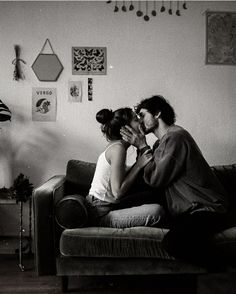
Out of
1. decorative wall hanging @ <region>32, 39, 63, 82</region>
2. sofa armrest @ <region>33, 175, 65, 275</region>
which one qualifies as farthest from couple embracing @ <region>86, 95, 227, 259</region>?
decorative wall hanging @ <region>32, 39, 63, 82</region>

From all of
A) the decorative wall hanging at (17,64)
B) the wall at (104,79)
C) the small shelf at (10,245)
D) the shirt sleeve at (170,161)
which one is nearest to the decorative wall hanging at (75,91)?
the wall at (104,79)

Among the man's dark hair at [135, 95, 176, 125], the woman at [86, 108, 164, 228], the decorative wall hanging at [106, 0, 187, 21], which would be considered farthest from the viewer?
the decorative wall hanging at [106, 0, 187, 21]

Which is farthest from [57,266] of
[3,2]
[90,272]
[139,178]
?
[3,2]

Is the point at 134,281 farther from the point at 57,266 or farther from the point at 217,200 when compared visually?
the point at 217,200

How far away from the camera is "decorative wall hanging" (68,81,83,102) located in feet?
12.1

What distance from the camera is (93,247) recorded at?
7.57ft

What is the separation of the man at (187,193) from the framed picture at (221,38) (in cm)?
153

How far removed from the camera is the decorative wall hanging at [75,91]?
368 cm

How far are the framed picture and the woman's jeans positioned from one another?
1.84 metres

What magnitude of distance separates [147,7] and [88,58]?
29.0 inches

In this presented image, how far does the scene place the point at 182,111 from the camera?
12.2 feet

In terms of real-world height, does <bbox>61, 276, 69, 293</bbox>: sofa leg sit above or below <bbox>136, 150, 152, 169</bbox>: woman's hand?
below

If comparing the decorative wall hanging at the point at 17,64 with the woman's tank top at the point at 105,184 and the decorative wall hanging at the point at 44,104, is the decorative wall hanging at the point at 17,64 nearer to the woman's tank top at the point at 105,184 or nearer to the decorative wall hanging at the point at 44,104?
the decorative wall hanging at the point at 44,104

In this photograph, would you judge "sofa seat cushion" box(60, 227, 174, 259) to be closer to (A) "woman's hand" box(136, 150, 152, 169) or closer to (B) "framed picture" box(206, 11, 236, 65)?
(A) "woman's hand" box(136, 150, 152, 169)
